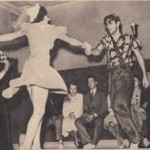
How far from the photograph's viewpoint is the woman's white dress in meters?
3.47

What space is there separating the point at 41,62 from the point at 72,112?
94cm

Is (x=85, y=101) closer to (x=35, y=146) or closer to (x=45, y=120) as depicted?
(x=45, y=120)

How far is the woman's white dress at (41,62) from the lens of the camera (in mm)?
3475

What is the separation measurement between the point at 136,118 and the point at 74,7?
219 cm

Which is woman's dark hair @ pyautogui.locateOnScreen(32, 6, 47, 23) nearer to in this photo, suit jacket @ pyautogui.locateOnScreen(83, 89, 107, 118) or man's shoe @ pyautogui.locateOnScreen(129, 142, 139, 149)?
suit jacket @ pyautogui.locateOnScreen(83, 89, 107, 118)

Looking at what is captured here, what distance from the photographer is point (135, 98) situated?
4.11 meters

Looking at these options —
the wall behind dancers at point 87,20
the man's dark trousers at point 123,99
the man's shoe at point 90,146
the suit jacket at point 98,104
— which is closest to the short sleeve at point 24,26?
the man's dark trousers at point 123,99

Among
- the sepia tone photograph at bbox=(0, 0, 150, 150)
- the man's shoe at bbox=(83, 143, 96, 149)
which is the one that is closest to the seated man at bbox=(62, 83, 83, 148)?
the sepia tone photograph at bbox=(0, 0, 150, 150)

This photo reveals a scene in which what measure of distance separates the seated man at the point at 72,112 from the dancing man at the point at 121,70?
77 cm

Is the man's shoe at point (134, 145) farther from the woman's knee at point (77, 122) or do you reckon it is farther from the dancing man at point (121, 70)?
the woman's knee at point (77, 122)

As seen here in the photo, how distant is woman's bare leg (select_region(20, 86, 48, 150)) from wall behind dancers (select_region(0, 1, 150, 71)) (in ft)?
6.10

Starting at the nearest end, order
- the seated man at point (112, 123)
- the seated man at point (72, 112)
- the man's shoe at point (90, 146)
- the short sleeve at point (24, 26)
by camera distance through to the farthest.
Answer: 1. the short sleeve at point (24, 26)
2. the seated man at point (112, 123)
3. the man's shoe at point (90, 146)
4. the seated man at point (72, 112)

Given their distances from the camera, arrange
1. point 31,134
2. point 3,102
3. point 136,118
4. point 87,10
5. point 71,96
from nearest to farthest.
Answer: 1. point 31,134
2. point 136,118
3. point 71,96
4. point 3,102
5. point 87,10

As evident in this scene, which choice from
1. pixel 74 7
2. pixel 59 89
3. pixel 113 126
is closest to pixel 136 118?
pixel 113 126
